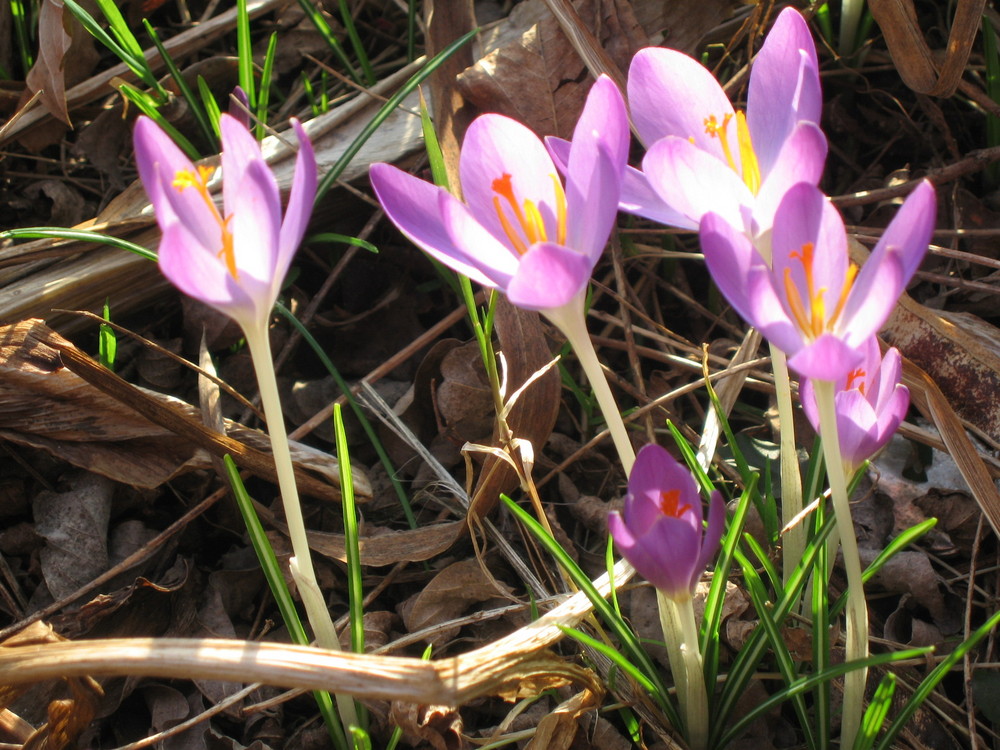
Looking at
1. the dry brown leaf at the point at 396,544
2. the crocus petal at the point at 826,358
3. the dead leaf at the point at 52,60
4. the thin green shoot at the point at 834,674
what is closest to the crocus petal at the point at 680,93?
the crocus petal at the point at 826,358

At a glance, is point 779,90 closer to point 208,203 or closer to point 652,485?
point 652,485

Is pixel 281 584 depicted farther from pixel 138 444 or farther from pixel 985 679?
pixel 985 679

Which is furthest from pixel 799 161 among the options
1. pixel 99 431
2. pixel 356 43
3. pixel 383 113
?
pixel 356 43

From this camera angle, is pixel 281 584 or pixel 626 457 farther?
pixel 281 584

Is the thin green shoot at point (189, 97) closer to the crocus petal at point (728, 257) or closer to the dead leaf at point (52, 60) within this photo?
the dead leaf at point (52, 60)

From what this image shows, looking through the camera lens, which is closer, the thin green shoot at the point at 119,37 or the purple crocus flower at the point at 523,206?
the purple crocus flower at the point at 523,206

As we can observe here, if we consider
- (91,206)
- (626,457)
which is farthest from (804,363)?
(91,206)
